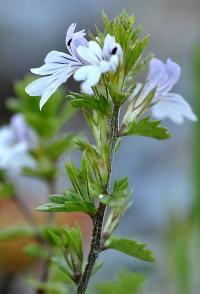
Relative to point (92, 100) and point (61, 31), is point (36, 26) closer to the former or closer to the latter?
point (61, 31)

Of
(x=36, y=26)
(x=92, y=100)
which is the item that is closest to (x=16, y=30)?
(x=36, y=26)

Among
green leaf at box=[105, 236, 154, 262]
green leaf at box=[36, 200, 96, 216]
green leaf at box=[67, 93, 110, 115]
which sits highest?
green leaf at box=[67, 93, 110, 115]

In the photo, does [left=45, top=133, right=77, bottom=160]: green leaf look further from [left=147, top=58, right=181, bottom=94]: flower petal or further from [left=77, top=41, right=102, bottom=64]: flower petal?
[left=77, top=41, right=102, bottom=64]: flower petal

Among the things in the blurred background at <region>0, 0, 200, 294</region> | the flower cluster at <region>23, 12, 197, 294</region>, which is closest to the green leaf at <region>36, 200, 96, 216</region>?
the flower cluster at <region>23, 12, 197, 294</region>

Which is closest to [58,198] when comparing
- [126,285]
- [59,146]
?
[126,285]

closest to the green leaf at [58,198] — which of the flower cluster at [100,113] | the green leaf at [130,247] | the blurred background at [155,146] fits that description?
the flower cluster at [100,113]
